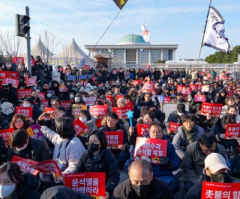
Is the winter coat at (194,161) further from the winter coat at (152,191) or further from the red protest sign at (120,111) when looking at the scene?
the red protest sign at (120,111)

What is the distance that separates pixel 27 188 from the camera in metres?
2.69

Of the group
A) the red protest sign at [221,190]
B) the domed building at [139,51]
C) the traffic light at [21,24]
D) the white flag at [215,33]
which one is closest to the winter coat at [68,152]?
the red protest sign at [221,190]

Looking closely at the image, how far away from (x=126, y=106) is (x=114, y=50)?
56988mm

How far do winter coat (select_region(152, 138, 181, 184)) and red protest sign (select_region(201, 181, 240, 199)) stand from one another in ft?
3.98

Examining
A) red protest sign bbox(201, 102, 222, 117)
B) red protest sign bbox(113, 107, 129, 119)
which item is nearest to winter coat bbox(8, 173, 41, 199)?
red protest sign bbox(113, 107, 129, 119)

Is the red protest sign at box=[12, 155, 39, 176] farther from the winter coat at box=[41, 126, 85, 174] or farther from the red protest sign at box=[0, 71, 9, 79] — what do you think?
the red protest sign at box=[0, 71, 9, 79]

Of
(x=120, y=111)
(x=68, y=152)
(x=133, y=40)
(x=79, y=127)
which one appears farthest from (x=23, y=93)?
(x=133, y=40)

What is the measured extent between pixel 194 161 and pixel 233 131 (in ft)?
5.07

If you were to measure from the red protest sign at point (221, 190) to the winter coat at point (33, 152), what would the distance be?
2.32 m

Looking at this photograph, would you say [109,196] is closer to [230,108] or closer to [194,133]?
[194,133]

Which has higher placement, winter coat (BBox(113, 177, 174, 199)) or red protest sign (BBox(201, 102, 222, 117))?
red protest sign (BBox(201, 102, 222, 117))

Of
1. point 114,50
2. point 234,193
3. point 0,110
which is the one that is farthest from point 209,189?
point 114,50

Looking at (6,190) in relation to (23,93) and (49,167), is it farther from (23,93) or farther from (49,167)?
(23,93)

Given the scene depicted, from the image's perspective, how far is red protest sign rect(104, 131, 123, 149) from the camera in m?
4.70
